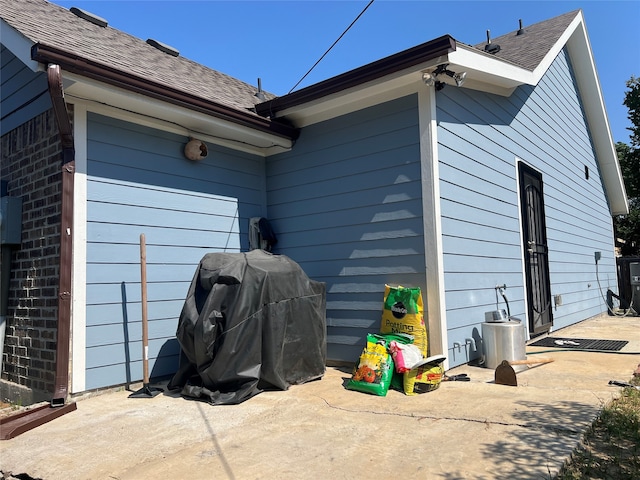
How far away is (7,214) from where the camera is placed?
430 centimetres

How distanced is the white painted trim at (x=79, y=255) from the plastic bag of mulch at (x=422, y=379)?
2.63 metres

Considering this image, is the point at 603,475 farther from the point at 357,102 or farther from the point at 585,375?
the point at 357,102

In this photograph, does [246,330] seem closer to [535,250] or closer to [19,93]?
[19,93]

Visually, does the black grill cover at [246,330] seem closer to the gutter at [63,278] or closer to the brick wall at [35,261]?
the gutter at [63,278]

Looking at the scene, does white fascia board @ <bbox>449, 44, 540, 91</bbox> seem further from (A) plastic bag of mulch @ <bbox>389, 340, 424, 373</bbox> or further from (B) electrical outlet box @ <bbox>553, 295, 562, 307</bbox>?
(B) electrical outlet box @ <bbox>553, 295, 562, 307</bbox>

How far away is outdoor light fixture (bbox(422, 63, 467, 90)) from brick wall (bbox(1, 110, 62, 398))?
10.9 ft

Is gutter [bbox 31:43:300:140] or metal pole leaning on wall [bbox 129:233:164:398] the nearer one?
gutter [bbox 31:43:300:140]

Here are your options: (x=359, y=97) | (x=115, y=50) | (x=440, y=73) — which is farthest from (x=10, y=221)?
(x=440, y=73)

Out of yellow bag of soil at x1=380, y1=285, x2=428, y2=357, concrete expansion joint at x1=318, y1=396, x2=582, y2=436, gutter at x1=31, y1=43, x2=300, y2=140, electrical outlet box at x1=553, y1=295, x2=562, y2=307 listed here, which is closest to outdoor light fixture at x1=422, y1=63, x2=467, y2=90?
gutter at x1=31, y1=43, x2=300, y2=140

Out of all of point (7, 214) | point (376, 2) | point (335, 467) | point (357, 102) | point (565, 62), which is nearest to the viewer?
point (335, 467)

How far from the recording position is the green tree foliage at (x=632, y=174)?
15963mm

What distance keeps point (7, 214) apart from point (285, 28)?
4.32 meters

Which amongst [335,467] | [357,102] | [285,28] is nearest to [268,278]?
[335,467]

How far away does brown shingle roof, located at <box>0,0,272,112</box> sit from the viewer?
3.91m
